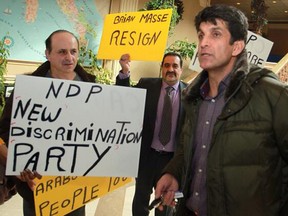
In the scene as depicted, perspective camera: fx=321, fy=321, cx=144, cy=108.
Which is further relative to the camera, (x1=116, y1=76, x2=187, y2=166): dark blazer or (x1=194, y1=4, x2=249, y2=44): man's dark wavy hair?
(x1=116, y1=76, x2=187, y2=166): dark blazer

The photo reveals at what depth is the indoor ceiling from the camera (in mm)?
10953

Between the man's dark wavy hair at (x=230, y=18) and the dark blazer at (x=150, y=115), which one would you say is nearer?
the man's dark wavy hair at (x=230, y=18)

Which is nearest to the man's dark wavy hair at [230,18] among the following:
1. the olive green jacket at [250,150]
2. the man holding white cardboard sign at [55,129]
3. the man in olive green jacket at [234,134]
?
the man in olive green jacket at [234,134]

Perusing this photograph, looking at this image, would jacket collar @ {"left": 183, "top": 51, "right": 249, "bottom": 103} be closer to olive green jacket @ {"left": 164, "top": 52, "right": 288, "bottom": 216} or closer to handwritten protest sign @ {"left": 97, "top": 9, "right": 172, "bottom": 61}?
olive green jacket @ {"left": 164, "top": 52, "right": 288, "bottom": 216}

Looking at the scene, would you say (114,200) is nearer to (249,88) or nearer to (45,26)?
(249,88)

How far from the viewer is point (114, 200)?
11.4 ft

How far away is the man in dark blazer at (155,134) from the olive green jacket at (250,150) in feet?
4.18

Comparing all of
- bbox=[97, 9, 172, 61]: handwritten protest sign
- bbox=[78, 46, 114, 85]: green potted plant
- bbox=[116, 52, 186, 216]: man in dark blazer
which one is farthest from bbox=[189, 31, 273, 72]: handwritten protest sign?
bbox=[78, 46, 114, 85]: green potted plant

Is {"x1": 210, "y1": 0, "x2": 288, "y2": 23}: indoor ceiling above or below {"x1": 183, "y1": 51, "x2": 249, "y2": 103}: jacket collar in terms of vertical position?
above

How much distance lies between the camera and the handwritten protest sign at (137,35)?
66.7 inches

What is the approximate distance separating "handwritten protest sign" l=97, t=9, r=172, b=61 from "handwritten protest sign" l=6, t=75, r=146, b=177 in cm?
33

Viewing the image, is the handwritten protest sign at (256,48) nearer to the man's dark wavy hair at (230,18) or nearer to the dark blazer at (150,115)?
the dark blazer at (150,115)

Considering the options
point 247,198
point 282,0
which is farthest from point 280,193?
point 282,0

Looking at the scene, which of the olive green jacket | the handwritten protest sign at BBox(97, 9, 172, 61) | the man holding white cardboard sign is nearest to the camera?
the olive green jacket
